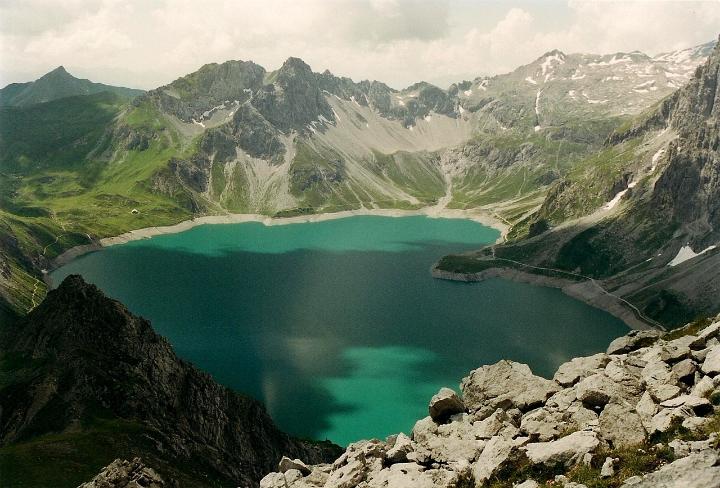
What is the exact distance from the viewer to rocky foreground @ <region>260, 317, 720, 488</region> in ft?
79.5

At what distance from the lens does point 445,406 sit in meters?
37.8

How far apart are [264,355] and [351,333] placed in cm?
2992

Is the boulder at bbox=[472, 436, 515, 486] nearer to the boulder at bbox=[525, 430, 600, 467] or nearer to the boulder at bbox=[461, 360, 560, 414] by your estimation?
the boulder at bbox=[525, 430, 600, 467]

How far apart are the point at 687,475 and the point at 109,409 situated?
6633 centimetres

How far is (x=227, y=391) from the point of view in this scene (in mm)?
89438

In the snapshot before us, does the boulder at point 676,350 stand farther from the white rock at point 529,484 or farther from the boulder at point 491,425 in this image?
the white rock at point 529,484

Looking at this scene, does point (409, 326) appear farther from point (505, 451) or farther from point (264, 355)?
point (505, 451)

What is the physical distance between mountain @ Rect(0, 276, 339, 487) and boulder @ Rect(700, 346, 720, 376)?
145 feet

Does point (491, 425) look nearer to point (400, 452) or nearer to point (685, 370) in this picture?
point (400, 452)

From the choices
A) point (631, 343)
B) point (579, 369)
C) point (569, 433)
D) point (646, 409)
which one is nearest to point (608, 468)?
point (569, 433)

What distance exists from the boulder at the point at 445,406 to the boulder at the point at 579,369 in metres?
6.81

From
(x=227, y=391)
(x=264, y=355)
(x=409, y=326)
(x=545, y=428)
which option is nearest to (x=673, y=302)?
(x=409, y=326)

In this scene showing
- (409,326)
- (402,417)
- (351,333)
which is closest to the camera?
(402,417)

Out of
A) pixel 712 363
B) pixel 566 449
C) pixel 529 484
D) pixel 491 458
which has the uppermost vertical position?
pixel 712 363
